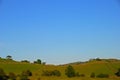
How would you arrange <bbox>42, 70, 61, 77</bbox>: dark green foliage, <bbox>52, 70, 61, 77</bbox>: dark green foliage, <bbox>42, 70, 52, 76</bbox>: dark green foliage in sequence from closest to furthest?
Answer: <bbox>42, 70, 52, 76</bbox>: dark green foliage → <bbox>42, 70, 61, 77</bbox>: dark green foliage → <bbox>52, 70, 61, 77</bbox>: dark green foliage

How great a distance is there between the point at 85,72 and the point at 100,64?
1293cm

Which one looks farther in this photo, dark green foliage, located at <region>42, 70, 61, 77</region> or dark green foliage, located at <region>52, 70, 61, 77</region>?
dark green foliage, located at <region>52, 70, 61, 77</region>

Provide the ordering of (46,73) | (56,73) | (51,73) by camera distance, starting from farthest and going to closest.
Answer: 1. (51,73)
2. (56,73)
3. (46,73)

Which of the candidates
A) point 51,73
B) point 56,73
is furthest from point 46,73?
point 56,73

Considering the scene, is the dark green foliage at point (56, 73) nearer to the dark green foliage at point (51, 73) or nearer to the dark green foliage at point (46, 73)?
the dark green foliage at point (51, 73)

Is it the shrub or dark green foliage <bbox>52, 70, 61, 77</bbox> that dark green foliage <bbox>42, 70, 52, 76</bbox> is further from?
dark green foliage <bbox>52, 70, 61, 77</bbox>

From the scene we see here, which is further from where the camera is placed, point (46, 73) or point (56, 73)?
point (56, 73)

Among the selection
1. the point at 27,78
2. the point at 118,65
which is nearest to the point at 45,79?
the point at 27,78

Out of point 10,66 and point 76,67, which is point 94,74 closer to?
point 76,67

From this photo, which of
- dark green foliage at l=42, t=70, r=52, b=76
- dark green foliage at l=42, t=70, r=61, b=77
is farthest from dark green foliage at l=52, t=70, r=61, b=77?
dark green foliage at l=42, t=70, r=52, b=76

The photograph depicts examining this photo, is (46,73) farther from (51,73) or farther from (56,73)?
(56,73)

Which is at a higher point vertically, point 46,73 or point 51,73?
point 51,73

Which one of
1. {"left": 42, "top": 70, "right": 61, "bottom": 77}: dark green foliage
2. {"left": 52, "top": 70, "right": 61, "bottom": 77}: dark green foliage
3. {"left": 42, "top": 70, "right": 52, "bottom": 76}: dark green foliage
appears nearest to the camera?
{"left": 42, "top": 70, "right": 52, "bottom": 76}: dark green foliage

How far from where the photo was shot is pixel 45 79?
4070 inches
